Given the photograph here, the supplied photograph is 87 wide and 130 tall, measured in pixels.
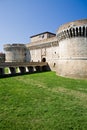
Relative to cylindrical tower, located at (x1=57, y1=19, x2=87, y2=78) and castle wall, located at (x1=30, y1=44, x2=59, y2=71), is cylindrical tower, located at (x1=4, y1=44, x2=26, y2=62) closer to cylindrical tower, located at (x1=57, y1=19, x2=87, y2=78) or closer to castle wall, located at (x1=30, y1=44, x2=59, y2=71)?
castle wall, located at (x1=30, y1=44, x2=59, y2=71)

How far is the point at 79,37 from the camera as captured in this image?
60.5ft

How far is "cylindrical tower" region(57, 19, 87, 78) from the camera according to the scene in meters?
18.1

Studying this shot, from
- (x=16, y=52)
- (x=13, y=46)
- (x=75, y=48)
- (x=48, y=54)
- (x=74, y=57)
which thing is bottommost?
(x=74, y=57)

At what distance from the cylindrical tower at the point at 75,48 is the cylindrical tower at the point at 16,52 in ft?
56.4

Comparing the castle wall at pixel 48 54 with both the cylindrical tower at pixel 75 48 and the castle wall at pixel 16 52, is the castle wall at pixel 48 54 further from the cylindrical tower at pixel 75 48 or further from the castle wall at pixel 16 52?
the cylindrical tower at pixel 75 48

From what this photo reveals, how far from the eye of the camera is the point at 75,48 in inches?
739

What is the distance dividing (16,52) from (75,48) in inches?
799

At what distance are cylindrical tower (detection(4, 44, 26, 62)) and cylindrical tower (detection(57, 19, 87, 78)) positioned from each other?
17.2m

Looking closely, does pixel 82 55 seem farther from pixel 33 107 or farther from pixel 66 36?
pixel 33 107

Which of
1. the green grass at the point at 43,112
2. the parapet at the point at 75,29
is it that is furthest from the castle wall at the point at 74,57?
the green grass at the point at 43,112

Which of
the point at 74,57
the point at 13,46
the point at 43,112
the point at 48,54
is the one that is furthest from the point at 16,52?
the point at 43,112

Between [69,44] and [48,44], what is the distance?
975 centimetres

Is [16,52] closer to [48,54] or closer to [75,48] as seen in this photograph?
[48,54]

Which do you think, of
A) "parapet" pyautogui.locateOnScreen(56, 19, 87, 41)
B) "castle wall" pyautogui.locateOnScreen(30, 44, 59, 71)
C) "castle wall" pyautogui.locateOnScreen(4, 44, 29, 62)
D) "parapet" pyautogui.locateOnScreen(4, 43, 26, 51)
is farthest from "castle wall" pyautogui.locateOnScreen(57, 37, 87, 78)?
"parapet" pyautogui.locateOnScreen(4, 43, 26, 51)
